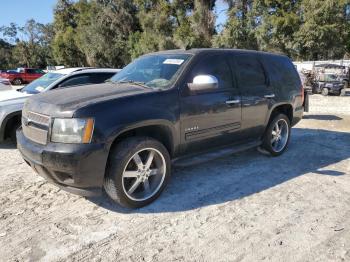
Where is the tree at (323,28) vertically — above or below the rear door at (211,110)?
above

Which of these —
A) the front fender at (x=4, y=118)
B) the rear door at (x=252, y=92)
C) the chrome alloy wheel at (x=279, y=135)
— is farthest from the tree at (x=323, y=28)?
the front fender at (x=4, y=118)

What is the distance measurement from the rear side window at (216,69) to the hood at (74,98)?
0.84m

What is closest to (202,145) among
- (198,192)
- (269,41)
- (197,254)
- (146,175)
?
(198,192)

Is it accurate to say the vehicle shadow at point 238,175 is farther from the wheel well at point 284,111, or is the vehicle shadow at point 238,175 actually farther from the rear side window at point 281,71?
the rear side window at point 281,71

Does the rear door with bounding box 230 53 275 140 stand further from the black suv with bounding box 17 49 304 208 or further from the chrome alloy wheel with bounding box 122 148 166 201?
the chrome alloy wheel with bounding box 122 148 166 201

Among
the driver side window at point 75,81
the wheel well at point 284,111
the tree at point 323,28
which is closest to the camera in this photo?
the wheel well at point 284,111

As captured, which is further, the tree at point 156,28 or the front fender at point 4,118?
the tree at point 156,28

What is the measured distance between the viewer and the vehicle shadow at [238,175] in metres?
4.12

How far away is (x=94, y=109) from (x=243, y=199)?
2.17m

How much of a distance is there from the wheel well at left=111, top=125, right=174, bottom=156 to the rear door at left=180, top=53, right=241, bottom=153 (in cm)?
20

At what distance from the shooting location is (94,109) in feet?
11.3

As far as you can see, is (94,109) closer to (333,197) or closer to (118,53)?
(333,197)

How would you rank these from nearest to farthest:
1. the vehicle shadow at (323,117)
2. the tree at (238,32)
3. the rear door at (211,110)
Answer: the rear door at (211,110), the vehicle shadow at (323,117), the tree at (238,32)

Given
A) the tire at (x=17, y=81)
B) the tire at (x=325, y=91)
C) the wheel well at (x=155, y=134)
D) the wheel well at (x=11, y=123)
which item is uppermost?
the wheel well at (x=155, y=134)
